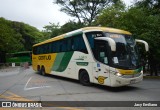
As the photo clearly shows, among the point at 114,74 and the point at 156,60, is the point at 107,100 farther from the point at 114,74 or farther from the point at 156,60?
the point at 156,60

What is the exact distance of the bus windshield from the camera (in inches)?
432

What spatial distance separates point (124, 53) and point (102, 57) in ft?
3.77

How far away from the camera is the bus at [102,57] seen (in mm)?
10930

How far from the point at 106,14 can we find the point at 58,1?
2121 centimetres

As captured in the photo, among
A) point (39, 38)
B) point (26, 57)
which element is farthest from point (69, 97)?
point (39, 38)

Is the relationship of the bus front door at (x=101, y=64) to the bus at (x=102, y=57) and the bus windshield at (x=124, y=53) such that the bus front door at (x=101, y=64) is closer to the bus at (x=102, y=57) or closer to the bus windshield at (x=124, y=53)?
the bus at (x=102, y=57)

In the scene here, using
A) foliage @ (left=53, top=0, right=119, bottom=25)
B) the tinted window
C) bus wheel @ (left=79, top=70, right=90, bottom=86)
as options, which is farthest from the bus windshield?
foliage @ (left=53, top=0, right=119, bottom=25)

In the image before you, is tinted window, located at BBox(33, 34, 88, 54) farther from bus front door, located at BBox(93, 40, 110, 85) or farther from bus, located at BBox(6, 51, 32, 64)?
bus, located at BBox(6, 51, 32, 64)

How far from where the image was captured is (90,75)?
41.3 ft

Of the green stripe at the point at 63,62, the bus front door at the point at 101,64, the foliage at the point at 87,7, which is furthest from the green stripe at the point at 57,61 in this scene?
the foliage at the point at 87,7

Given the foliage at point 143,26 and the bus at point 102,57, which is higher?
the foliage at point 143,26

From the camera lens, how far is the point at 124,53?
37.0 feet

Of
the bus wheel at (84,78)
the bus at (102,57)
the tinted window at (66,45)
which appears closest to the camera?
the bus at (102,57)

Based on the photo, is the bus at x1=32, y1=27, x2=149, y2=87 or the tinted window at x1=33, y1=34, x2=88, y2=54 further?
the tinted window at x1=33, y1=34, x2=88, y2=54
